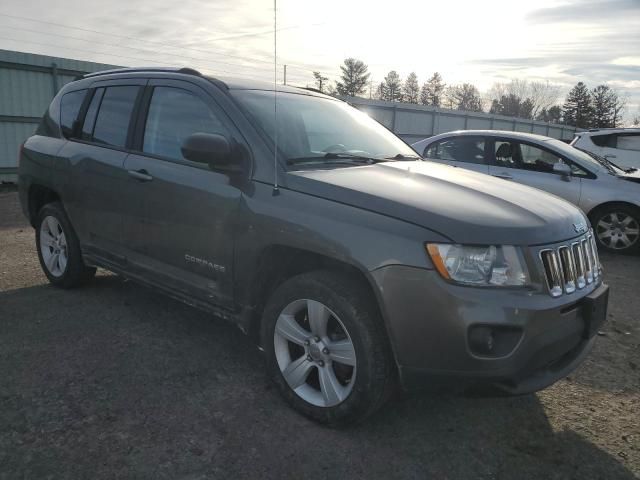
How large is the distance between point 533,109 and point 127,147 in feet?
255

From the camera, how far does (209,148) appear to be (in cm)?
286

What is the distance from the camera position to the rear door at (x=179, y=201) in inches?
121

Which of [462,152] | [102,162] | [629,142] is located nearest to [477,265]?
[102,162]

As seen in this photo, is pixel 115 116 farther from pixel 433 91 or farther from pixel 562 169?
pixel 433 91

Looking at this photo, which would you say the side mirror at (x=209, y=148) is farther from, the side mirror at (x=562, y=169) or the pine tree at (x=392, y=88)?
the pine tree at (x=392, y=88)

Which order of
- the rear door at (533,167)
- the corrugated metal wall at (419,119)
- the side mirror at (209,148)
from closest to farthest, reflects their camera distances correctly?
1. the side mirror at (209,148)
2. the rear door at (533,167)
3. the corrugated metal wall at (419,119)

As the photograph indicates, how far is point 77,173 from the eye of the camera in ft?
13.6

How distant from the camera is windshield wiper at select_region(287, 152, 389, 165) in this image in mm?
3015

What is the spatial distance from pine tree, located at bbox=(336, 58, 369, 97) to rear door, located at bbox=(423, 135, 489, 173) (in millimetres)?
55549

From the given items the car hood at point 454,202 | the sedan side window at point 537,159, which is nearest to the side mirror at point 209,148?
the car hood at point 454,202

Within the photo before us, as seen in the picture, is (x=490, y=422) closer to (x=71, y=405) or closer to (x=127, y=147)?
(x=71, y=405)

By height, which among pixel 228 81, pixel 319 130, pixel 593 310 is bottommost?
pixel 593 310

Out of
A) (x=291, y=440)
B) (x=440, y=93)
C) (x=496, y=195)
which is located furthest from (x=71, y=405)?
(x=440, y=93)

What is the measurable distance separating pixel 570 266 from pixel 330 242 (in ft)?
3.89
